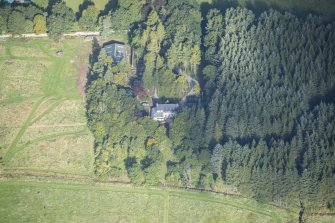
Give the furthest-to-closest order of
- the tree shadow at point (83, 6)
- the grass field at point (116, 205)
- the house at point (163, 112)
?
the tree shadow at point (83, 6)
the house at point (163, 112)
the grass field at point (116, 205)

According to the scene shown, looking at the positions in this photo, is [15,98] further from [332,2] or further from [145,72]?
[332,2]

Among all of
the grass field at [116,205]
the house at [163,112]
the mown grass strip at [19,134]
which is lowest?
the grass field at [116,205]

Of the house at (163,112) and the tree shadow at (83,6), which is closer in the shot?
the house at (163,112)

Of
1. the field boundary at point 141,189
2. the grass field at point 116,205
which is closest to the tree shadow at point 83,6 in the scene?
the field boundary at point 141,189

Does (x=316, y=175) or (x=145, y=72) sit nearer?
(x=316, y=175)

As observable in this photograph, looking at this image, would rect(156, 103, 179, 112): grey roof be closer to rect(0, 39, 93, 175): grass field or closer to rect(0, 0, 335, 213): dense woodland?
rect(0, 0, 335, 213): dense woodland

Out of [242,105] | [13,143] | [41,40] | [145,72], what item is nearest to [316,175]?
[242,105]

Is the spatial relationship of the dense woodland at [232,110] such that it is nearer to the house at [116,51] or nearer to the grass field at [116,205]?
the grass field at [116,205]
